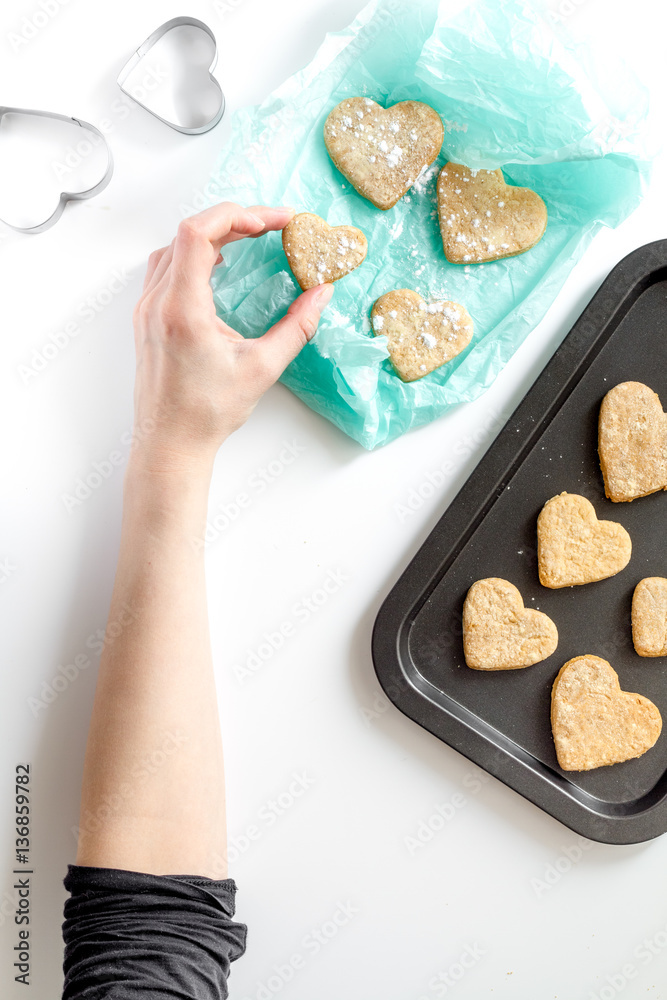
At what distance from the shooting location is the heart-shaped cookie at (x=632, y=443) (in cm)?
95

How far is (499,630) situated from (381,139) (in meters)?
0.70

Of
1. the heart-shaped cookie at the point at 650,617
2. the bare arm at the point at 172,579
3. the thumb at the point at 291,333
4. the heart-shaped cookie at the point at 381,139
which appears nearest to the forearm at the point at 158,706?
the bare arm at the point at 172,579

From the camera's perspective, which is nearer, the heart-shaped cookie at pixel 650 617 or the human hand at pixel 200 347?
the human hand at pixel 200 347

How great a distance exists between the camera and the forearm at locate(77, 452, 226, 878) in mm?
802

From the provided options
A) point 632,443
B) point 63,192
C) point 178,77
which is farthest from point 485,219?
point 63,192

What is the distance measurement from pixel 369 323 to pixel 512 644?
0.49 meters

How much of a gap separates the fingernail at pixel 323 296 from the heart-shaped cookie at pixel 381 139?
165 millimetres

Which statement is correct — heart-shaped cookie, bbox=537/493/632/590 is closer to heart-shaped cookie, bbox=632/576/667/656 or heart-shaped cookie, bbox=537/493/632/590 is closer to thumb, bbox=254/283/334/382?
heart-shaped cookie, bbox=632/576/667/656

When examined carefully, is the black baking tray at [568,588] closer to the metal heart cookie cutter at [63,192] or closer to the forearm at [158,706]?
the forearm at [158,706]

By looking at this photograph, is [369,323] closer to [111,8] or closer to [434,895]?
[111,8]

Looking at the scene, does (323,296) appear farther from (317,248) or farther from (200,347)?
(200,347)

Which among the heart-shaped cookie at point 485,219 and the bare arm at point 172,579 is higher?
the heart-shaped cookie at point 485,219

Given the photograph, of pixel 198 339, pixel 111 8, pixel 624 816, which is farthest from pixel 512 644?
pixel 111 8

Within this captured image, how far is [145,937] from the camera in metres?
0.74
